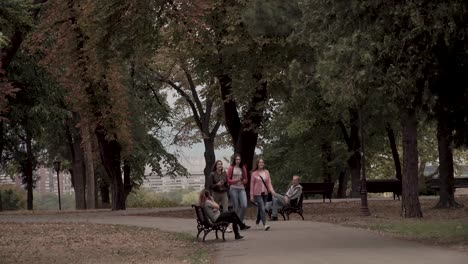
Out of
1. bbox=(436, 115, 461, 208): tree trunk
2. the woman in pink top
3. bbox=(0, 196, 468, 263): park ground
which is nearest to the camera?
bbox=(0, 196, 468, 263): park ground

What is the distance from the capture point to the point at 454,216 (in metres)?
21.5

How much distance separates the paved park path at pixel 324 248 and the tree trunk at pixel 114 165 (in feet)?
46.7

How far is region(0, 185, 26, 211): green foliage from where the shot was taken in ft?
193

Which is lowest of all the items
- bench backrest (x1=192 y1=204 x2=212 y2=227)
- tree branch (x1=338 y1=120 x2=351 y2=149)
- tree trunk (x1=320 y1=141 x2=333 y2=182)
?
bench backrest (x1=192 y1=204 x2=212 y2=227)

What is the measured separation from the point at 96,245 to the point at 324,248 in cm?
519

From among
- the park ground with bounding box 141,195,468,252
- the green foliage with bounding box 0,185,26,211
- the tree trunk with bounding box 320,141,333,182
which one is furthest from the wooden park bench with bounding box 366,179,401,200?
the green foliage with bounding box 0,185,26,211

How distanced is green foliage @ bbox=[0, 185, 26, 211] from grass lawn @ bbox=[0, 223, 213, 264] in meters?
40.6

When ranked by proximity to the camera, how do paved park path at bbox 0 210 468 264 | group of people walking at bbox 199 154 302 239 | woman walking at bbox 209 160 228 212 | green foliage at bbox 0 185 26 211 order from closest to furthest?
paved park path at bbox 0 210 468 264
group of people walking at bbox 199 154 302 239
woman walking at bbox 209 160 228 212
green foliage at bbox 0 185 26 211

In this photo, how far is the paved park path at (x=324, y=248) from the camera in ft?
35.9

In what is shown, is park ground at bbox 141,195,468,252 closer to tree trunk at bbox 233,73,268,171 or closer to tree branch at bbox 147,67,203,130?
tree trunk at bbox 233,73,268,171

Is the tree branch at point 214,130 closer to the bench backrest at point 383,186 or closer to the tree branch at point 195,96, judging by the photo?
the tree branch at point 195,96

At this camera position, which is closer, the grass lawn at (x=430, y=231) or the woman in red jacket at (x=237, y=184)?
the grass lawn at (x=430, y=231)

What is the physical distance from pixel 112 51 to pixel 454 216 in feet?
37.2

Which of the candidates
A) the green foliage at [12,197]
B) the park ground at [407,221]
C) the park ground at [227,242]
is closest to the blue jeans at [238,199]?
the park ground at [227,242]
